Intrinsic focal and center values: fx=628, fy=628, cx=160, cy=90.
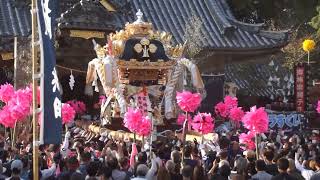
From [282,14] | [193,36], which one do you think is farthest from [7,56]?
[282,14]

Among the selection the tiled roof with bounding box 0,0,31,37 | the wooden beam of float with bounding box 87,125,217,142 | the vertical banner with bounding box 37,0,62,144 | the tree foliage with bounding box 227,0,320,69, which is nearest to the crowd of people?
the vertical banner with bounding box 37,0,62,144

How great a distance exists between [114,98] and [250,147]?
7.81 meters

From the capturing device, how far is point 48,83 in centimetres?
655

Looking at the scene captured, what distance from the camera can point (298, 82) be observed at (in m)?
21.7

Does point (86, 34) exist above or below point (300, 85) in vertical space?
above

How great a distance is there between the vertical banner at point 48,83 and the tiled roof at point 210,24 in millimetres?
16782

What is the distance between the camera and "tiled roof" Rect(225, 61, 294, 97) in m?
28.2

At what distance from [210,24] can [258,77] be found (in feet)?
17.2

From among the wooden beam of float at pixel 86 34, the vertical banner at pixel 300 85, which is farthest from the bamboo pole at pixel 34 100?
the vertical banner at pixel 300 85

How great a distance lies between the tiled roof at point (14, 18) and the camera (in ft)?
69.7

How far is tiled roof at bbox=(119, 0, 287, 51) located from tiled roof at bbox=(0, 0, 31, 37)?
12.2 feet

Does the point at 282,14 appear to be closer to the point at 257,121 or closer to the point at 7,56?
the point at 7,56

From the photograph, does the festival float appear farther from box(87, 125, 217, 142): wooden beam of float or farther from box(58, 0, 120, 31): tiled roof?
box(58, 0, 120, 31): tiled roof

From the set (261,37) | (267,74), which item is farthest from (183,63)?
(267,74)
